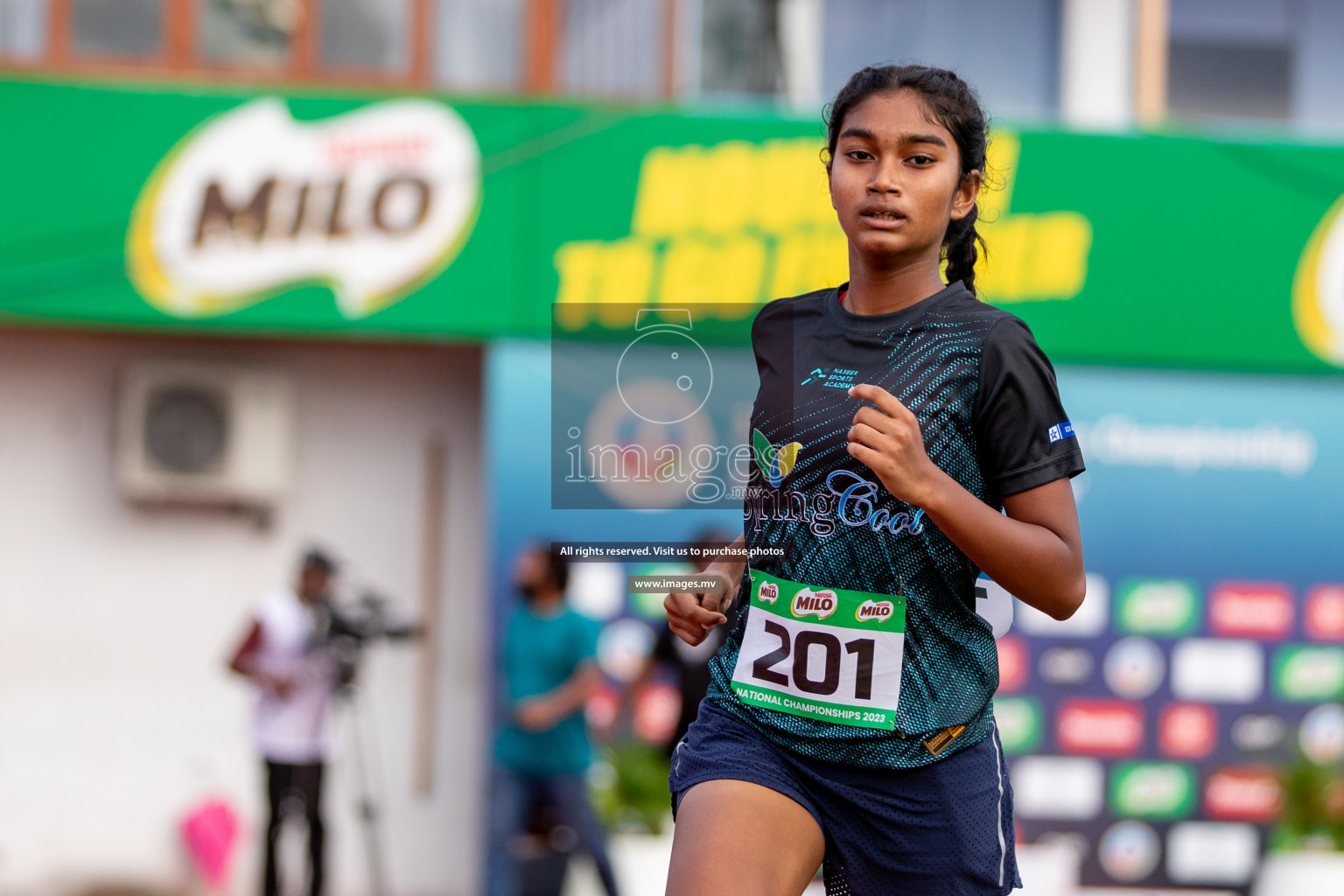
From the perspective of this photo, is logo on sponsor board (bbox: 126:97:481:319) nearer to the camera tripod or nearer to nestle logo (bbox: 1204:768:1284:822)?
the camera tripod

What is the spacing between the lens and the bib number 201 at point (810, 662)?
2252mm

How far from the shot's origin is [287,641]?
274 inches

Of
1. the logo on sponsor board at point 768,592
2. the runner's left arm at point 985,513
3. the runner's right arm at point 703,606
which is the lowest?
the runner's right arm at point 703,606

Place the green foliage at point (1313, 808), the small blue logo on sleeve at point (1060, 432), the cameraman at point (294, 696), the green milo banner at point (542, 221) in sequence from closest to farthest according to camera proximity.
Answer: the small blue logo on sleeve at point (1060, 432)
the green foliage at point (1313, 808)
the cameraman at point (294, 696)
the green milo banner at point (542, 221)

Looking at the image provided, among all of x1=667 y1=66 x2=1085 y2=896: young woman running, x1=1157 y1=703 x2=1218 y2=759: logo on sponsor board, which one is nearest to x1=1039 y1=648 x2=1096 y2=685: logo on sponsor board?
x1=1157 y1=703 x2=1218 y2=759: logo on sponsor board

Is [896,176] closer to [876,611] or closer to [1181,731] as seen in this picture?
[876,611]

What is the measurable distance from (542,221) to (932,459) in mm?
5676

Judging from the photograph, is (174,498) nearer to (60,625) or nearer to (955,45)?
(60,625)

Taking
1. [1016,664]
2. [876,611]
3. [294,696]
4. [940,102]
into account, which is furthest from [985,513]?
[1016,664]

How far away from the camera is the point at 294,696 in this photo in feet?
22.6

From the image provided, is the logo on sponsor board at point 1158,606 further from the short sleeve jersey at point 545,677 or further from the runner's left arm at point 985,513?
the runner's left arm at point 985,513

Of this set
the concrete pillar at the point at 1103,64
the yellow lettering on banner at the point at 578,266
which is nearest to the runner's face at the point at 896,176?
the yellow lettering on banner at the point at 578,266

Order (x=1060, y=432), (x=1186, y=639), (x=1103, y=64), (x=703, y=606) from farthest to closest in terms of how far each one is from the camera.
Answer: (x=1103, y=64), (x=1186, y=639), (x=703, y=606), (x=1060, y=432)

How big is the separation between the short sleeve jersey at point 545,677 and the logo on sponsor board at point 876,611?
4285 mm
